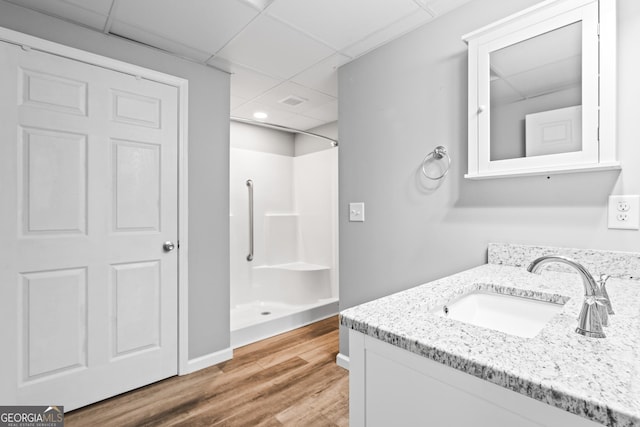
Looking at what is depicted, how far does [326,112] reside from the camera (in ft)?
10.6

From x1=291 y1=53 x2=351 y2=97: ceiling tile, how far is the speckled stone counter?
1751 millimetres

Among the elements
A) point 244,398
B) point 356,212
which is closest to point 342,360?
point 244,398

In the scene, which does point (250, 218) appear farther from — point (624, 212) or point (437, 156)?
point (624, 212)

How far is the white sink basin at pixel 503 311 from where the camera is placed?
3.27ft

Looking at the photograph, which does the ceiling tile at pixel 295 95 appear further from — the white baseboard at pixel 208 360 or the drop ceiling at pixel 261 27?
the white baseboard at pixel 208 360

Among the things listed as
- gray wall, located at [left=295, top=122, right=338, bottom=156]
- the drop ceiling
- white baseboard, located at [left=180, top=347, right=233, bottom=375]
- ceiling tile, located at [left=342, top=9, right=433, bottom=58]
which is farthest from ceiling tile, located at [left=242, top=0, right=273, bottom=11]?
white baseboard, located at [left=180, top=347, right=233, bottom=375]

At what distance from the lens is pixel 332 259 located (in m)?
3.57

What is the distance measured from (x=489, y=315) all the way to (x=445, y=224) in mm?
656

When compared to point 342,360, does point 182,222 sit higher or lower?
higher

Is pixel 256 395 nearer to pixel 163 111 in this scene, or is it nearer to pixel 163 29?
pixel 163 111

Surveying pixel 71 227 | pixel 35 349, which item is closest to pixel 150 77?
pixel 71 227

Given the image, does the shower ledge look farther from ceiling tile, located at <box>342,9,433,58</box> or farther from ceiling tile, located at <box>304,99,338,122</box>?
ceiling tile, located at <box>342,9,433,58</box>

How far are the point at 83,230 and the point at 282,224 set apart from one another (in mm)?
2281

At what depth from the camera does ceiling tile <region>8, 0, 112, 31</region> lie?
5.13ft
